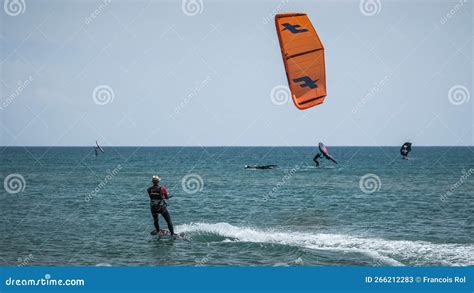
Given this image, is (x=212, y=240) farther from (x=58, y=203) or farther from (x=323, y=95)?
(x=58, y=203)

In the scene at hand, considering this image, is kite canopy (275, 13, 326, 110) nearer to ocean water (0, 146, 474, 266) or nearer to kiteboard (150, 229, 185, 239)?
ocean water (0, 146, 474, 266)

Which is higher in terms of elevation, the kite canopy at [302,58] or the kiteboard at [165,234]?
the kite canopy at [302,58]

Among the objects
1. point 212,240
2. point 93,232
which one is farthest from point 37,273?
point 93,232

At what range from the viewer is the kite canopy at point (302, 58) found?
16.4 m

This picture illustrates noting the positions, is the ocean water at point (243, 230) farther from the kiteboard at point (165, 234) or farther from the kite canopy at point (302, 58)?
the kite canopy at point (302, 58)

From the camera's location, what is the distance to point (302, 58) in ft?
55.9

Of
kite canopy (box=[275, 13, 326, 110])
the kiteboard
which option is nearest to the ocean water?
the kiteboard

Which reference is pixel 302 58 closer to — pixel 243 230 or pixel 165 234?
pixel 243 230

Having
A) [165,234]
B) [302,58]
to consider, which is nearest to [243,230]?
[165,234]

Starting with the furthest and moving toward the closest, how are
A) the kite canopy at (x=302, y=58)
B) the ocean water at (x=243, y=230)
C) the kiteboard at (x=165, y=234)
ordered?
the kiteboard at (x=165, y=234), the kite canopy at (x=302, y=58), the ocean water at (x=243, y=230)

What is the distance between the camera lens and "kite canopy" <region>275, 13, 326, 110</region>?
16422 mm

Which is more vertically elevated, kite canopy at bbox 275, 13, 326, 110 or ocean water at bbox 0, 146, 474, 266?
→ kite canopy at bbox 275, 13, 326, 110

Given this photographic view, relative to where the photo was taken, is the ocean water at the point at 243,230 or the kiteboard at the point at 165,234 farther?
the kiteboard at the point at 165,234

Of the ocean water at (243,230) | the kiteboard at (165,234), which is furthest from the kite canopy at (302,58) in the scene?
the kiteboard at (165,234)
